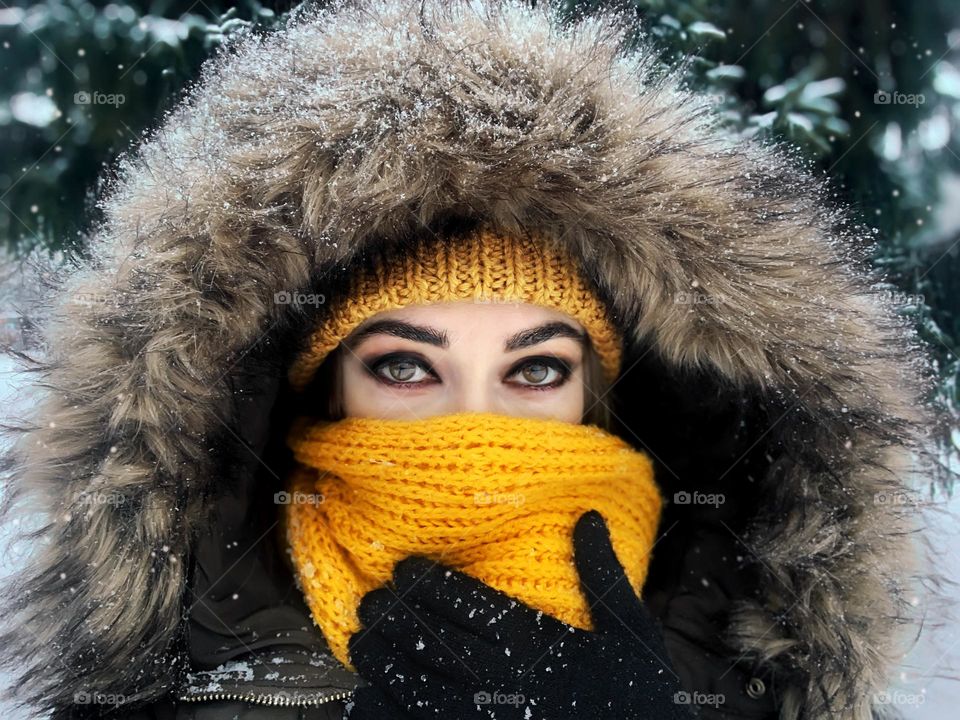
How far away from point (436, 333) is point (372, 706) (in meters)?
0.72

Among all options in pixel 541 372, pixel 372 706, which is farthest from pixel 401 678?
pixel 541 372

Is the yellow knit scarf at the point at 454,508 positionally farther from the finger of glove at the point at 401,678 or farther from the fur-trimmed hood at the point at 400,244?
the fur-trimmed hood at the point at 400,244

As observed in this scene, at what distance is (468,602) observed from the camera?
4.73ft

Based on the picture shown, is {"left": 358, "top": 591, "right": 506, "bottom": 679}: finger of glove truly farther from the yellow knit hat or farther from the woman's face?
the yellow knit hat

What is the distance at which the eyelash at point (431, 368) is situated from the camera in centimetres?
156

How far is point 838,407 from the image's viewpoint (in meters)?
1.52

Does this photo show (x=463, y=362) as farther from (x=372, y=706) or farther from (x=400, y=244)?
(x=372, y=706)

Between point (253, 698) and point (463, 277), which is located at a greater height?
point (463, 277)

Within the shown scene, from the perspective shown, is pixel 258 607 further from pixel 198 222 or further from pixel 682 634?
pixel 682 634

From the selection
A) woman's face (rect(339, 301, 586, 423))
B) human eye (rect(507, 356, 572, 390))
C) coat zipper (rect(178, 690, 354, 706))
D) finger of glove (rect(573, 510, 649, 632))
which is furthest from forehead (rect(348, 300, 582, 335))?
coat zipper (rect(178, 690, 354, 706))

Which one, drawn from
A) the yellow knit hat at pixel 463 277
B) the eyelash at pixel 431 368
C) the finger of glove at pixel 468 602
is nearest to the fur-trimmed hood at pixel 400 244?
the yellow knit hat at pixel 463 277

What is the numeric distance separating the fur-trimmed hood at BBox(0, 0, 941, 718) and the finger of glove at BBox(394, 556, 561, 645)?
0.43 metres

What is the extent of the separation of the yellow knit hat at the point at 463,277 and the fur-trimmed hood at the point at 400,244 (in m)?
0.05

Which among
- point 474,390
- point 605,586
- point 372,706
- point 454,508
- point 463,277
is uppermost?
point 463,277
